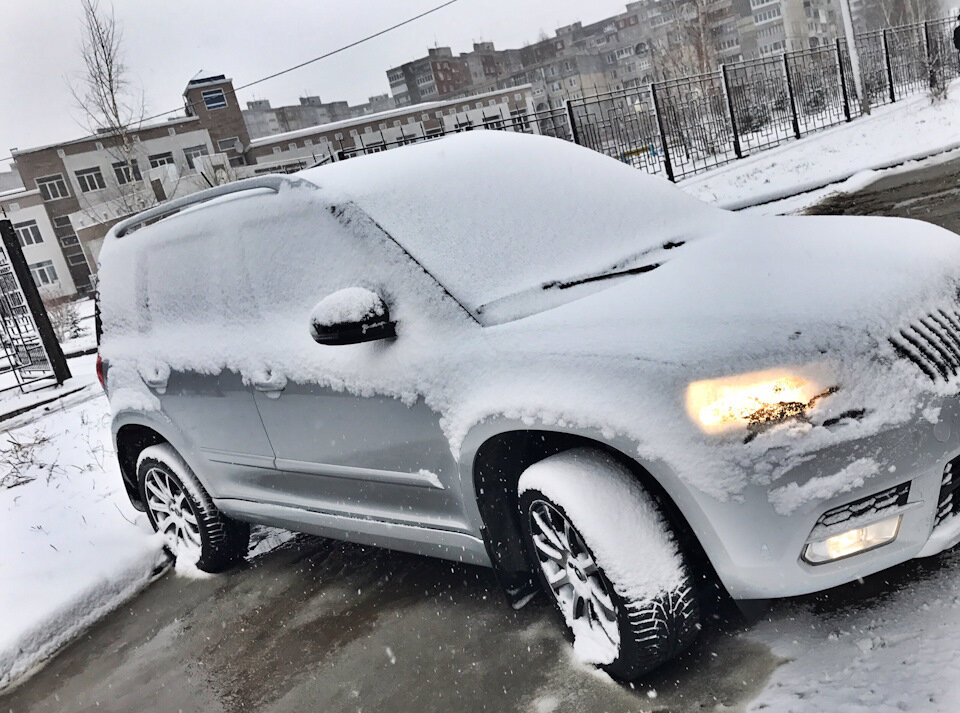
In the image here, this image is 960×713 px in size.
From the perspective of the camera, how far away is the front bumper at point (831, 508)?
77.5 inches

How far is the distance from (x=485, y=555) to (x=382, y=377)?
722mm

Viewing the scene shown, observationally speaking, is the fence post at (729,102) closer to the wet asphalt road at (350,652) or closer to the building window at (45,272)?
A: the wet asphalt road at (350,652)

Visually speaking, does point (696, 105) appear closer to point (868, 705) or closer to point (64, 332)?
point (64, 332)

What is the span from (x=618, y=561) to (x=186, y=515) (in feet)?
9.11

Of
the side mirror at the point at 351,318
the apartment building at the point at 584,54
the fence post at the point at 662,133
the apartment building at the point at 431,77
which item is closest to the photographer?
the side mirror at the point at 351,318

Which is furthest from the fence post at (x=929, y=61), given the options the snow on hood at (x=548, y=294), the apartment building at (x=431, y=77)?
the apartment building at (x=431, y=77)

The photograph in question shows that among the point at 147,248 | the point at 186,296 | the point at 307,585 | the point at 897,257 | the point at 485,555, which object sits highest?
the point at 147,248

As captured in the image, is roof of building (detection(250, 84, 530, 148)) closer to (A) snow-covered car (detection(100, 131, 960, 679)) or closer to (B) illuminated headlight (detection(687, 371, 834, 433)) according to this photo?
(A) snow-covered car (detection(100, 131, 960, 679))

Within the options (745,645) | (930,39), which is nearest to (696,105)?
(930,39)

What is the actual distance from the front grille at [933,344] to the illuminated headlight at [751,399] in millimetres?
299

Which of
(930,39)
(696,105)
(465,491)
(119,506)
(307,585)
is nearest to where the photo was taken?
(465,491)

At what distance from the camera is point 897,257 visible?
99.0 inches

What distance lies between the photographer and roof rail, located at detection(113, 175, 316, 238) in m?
3.27

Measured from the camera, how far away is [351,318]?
8.56 ft
